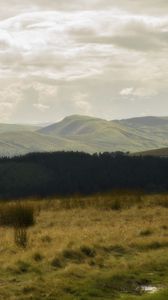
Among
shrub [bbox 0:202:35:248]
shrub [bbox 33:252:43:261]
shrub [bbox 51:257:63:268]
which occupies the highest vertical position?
shrub [bbox 0:202:35:248]

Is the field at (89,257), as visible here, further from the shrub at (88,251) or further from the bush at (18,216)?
the bush at (18,216)

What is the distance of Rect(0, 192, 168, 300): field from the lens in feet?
39.2

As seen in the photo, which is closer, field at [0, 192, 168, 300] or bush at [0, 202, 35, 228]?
field at [0, 192, 168, 300]

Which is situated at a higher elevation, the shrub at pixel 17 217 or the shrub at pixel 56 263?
the shrub at pixel 17 217

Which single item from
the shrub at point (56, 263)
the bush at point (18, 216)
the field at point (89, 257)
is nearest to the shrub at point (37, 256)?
the field at point (89, 257)

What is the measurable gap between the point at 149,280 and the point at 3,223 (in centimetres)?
1278

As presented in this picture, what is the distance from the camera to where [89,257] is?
52.9 feet

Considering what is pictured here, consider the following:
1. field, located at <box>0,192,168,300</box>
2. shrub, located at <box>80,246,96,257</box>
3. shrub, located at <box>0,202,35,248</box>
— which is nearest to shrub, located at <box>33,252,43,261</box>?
field, located at <box>0,192,168,300</box>

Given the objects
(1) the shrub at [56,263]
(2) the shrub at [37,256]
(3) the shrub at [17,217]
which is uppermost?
(3) the shrub at [17,217]

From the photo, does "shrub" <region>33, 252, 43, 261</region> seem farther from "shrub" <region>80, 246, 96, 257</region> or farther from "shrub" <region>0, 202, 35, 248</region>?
"shrub" <region>0, 202, 35, 248</region>

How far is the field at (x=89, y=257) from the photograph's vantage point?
11.9m

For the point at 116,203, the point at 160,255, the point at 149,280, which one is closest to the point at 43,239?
the point at 160,255

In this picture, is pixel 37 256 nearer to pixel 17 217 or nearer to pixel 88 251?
pixel 88 251

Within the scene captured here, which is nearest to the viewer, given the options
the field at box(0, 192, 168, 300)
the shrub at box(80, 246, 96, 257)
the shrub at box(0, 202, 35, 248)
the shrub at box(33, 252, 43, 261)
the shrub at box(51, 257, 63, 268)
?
the field at box(0, 192, 168, 300)
